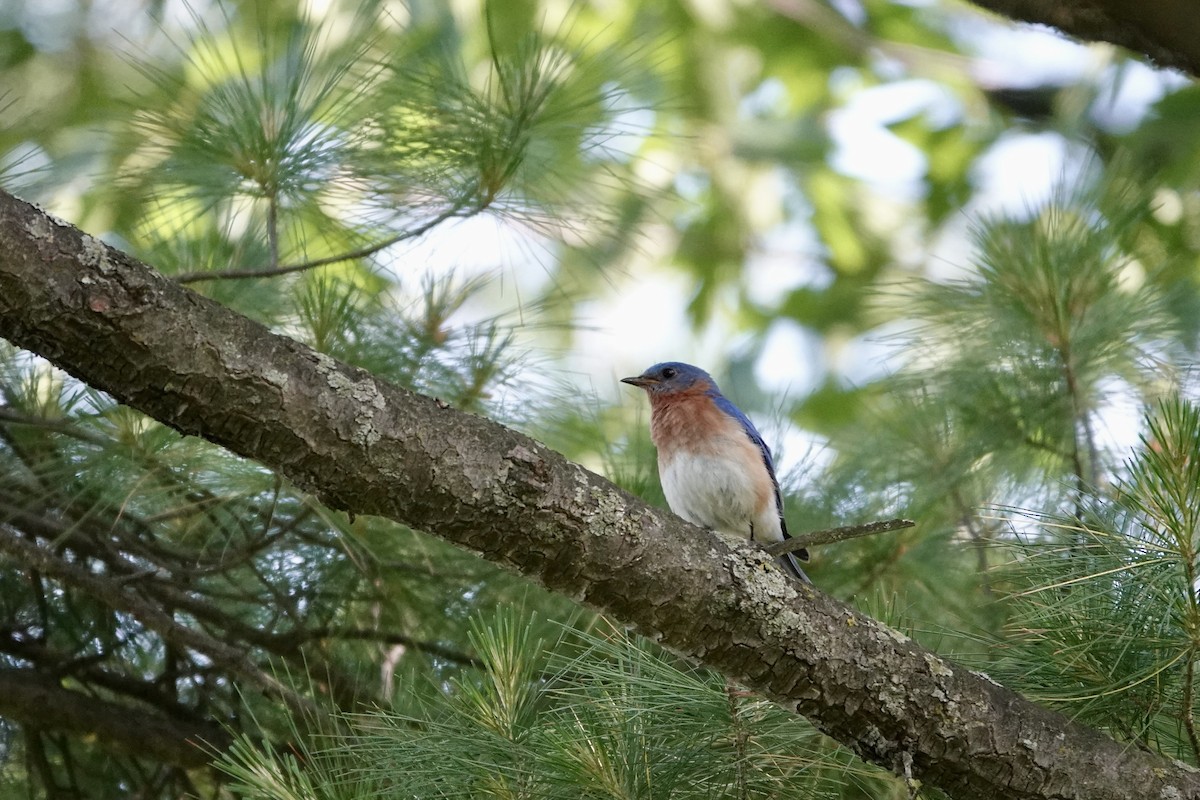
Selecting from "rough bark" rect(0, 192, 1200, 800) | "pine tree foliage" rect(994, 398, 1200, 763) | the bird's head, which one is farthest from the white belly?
"rough bark" rect(0, 192, 1200, 800)

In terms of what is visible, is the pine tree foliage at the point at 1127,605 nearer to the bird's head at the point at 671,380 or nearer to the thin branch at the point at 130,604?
the thin branch at the point at 130,604

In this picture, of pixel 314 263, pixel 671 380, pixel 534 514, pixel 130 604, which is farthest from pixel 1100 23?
pixel 130 604

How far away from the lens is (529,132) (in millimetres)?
3373

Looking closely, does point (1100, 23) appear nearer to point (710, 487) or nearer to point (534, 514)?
point (534, 514)

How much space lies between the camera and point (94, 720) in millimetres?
3418

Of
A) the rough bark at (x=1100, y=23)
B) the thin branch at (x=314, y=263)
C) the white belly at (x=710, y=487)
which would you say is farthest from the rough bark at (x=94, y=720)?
the rough bark at (x=1100, y=23)

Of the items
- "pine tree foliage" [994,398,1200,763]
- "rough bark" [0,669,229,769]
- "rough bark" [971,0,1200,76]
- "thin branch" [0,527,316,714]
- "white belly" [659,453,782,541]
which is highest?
"rough bark" [971,0,1200,76]

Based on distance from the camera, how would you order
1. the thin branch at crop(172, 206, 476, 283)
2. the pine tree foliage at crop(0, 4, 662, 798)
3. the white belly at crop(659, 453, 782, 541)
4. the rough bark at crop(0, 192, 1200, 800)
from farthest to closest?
the white belly at crop(659, 453, 782, 541) < the pine tree foliage at crop(0, 4, 662, 798) < the thin branch at crop(172, 206, 476, 283) < the rough bark at crop(0, 192, 1200, 800)

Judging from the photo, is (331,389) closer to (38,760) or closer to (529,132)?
(529,132)

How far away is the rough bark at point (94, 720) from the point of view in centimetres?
337

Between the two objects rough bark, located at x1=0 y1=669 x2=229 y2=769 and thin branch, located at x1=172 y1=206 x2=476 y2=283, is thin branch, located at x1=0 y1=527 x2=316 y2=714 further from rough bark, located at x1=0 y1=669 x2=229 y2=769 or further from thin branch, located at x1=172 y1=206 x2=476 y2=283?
thin branch, located at x1=172 y1=206 x2=476 y2=283

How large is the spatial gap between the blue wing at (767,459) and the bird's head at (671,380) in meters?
0.07

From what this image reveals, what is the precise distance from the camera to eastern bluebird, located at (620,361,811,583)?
171 inches

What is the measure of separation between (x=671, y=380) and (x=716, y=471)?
0.78 meters
